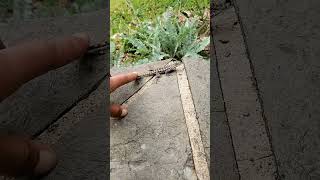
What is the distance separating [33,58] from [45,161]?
523 mm

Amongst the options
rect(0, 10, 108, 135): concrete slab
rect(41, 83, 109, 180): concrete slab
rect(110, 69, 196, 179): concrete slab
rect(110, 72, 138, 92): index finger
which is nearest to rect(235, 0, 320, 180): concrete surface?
rect(110, 69, 196, 179): concrete slab

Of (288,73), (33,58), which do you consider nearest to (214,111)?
(288,73)

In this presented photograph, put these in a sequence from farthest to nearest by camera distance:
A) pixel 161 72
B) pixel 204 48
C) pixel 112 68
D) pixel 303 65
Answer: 1. pixel 204 48
2. pixel 112 68
3. pixel 161 72
4. pixel 303 65

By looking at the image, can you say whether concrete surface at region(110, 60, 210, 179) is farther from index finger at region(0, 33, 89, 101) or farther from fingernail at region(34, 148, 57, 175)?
index finger at region(0, 33, 89, 101)

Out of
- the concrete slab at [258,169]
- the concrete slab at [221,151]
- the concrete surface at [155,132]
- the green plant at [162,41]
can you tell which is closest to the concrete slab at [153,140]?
the concrete surface at [155,132]

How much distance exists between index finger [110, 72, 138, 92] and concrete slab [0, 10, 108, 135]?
4.3 inches

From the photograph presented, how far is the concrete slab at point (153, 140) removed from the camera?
218 centimetres

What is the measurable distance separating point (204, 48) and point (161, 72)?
627mm

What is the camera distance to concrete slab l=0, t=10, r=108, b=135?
8.00 ft

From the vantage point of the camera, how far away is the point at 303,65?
8.41 ft

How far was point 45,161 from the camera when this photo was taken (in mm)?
2057

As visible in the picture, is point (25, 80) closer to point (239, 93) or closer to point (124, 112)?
point (124, 112)

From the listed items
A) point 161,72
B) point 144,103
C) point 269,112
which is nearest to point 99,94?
point 144,103

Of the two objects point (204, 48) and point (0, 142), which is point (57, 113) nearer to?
point (0, 142)
